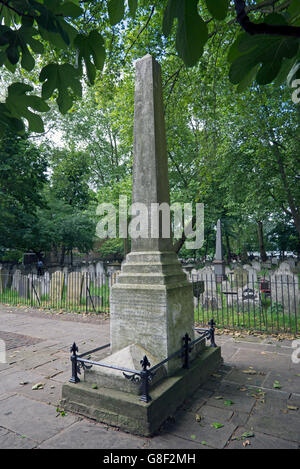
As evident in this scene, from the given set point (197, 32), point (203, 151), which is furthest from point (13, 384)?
point (203, 151)

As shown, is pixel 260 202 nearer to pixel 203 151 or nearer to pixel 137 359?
pixel 203 151

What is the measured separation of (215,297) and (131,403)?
295 inches

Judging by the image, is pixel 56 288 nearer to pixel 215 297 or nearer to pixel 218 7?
pixel 215 297

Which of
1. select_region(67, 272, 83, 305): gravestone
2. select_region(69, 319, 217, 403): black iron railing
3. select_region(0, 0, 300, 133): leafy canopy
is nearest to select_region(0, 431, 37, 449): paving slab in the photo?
select_region(69, 319, 217, 403): black iron railing

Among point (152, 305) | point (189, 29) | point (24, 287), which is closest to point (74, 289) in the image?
point (24, 287)

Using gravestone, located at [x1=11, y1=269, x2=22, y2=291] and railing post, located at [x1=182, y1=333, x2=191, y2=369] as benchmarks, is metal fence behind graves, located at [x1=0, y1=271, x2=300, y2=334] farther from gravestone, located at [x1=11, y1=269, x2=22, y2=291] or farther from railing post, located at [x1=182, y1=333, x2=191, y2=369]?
railing post, located at [x1=182, y1=333, x2=191, y2=369]

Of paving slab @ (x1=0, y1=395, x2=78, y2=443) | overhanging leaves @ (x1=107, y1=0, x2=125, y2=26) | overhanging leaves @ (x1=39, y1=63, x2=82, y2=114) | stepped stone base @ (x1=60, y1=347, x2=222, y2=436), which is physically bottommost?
paving slab @ (x1=0, y1=395, x2=78, y2=443)

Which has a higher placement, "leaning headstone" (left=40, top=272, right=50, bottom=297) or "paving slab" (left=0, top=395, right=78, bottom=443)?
"leaning headstone" (left=40, top=272, right=50, bottom=297)

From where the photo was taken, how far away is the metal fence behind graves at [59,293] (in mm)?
10789

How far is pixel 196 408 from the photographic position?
3650 mm

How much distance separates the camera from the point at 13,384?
4.46 m

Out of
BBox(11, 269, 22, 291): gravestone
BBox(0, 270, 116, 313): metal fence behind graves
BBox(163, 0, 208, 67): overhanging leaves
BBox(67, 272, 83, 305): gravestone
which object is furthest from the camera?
BBox(11, 269, 22, 291): gravestone

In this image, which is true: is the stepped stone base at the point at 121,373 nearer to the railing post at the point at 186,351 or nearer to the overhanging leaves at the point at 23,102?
the railing post at the point at 186,351

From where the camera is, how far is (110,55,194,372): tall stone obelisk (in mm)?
4117
